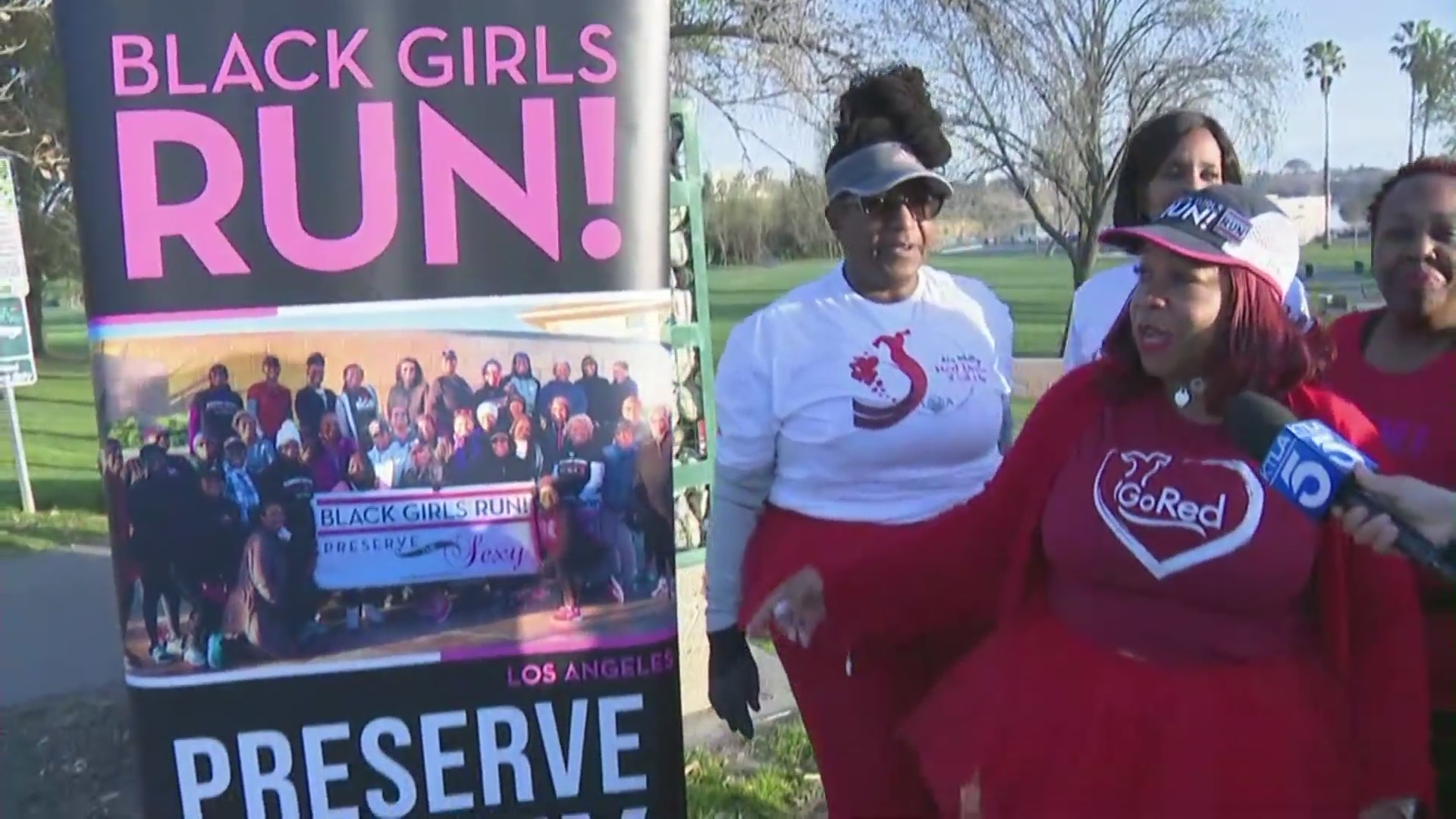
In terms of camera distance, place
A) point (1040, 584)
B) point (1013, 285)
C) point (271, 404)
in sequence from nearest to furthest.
Result: point (1040, 584) < point (271, 404) < point (1013, 285)

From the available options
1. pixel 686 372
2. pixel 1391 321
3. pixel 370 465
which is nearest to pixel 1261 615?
pixel 1391 321

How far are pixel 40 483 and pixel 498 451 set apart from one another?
999 cm

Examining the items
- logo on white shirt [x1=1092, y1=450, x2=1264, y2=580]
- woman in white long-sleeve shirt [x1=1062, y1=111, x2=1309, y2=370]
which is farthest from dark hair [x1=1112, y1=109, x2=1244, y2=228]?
logo on white shirt [x1=1092, y1=450, x2=1264, y2=580]

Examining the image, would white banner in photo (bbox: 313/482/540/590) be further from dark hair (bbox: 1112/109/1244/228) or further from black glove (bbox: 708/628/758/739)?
dark hair (bbox: 1112/109/1244/228)

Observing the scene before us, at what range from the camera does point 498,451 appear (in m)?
2.43

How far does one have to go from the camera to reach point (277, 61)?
2293 millimetres

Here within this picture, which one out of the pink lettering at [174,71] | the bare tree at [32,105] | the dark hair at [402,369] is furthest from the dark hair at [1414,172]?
the bare tree at [32,105]

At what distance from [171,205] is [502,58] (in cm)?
65

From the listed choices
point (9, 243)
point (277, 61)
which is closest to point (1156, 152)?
point (277, 61)

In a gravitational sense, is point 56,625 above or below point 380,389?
below

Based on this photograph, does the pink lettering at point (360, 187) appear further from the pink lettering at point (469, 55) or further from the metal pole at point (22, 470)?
the metal pole at point (22, 470)

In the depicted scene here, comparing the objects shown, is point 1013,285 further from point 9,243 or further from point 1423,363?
point 1423,363

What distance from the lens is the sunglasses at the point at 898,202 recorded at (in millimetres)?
2324

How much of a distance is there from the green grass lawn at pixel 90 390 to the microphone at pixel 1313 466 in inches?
145
